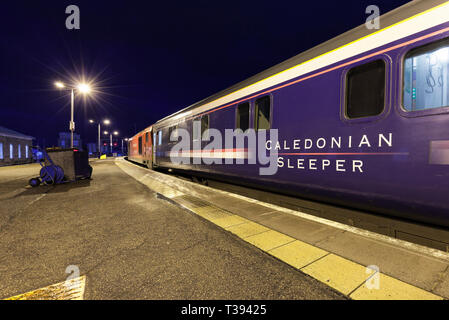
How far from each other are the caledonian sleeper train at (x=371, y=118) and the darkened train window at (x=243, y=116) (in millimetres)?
677

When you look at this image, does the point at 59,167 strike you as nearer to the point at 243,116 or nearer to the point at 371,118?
the point at 243,116

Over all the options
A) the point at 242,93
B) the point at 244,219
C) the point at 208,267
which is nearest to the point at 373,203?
the point at 244,219

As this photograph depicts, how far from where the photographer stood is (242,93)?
16.4ft

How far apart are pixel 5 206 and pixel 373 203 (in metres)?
7.53

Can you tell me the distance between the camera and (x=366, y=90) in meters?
2.84

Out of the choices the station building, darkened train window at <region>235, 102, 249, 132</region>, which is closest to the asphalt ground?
darkened train window at <region>235, 102, 249, 132</region>

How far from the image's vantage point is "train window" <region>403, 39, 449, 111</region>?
2158 mm

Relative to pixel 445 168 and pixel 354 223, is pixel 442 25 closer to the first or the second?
pixel 445 168

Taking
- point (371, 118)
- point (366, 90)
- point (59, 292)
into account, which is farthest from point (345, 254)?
point (59, 292)

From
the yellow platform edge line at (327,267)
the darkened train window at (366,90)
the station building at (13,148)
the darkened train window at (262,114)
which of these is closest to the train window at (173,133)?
the darkened train window at (262,114)

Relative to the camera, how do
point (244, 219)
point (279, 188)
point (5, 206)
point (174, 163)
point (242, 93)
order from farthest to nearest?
point (174, 163), point (242, 93), point (5, 206), point (279, 188), point (244, 219)

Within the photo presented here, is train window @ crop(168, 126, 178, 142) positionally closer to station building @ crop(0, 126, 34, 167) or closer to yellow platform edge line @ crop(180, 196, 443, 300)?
yellow platform edge line @ crop(180, 196, 443, 300)

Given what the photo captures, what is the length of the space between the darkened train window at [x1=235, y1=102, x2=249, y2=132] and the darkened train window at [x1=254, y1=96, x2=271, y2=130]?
359 mm

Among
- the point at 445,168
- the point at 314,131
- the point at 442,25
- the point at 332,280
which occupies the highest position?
the point at 442,25
